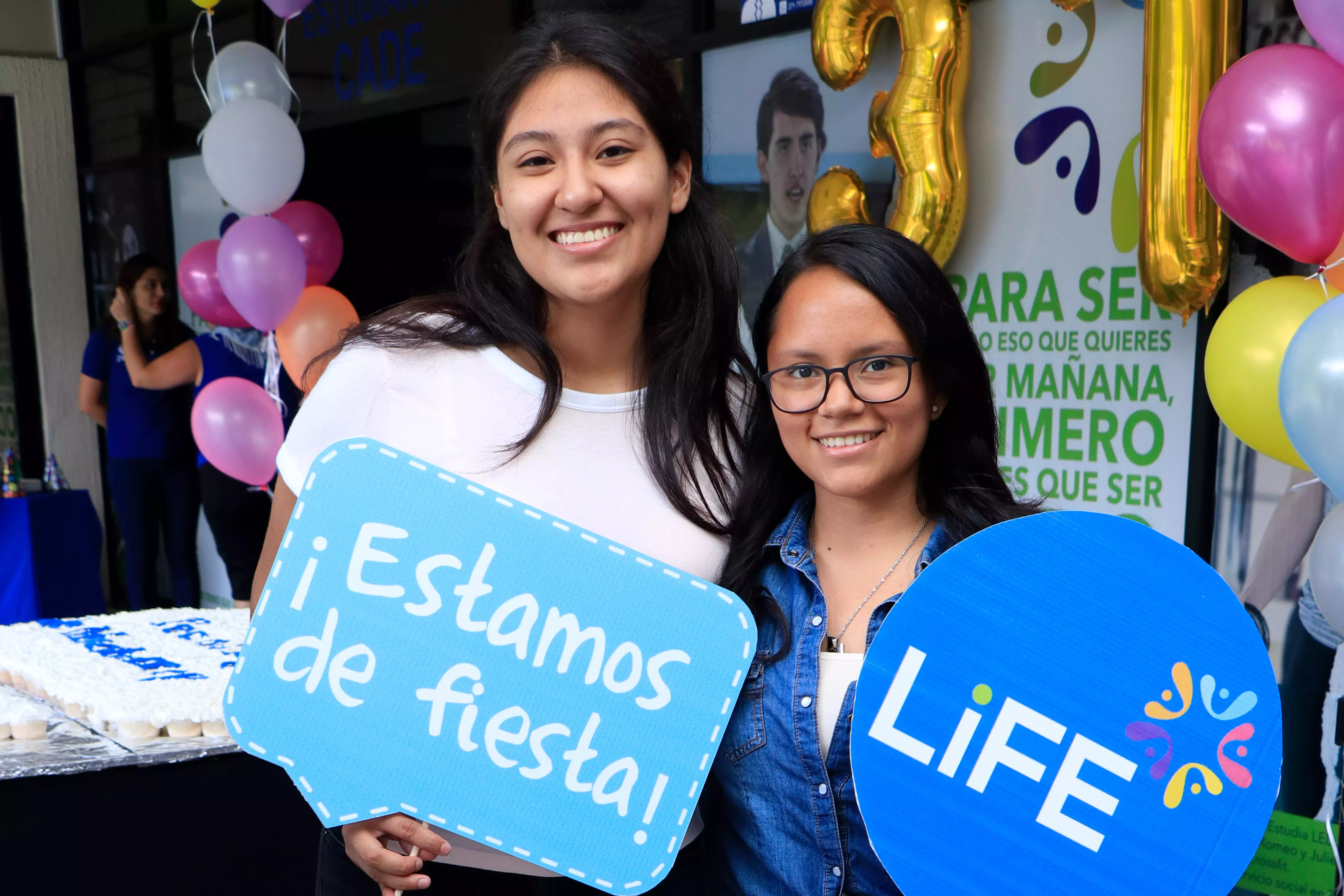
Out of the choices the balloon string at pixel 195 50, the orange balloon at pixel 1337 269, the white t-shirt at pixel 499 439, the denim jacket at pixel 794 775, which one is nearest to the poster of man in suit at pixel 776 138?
the orange balloon at pixel 1337 269

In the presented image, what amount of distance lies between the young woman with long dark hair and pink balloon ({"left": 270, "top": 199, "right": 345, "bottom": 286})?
265cm

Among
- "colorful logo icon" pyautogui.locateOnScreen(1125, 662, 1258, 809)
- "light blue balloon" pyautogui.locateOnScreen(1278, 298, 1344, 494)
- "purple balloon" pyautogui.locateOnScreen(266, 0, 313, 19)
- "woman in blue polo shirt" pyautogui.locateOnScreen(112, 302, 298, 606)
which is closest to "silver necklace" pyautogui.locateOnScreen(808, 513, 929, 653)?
"colorful logo icon" pyautogui.locateOnScreen(1125, 662, 1258, 809)

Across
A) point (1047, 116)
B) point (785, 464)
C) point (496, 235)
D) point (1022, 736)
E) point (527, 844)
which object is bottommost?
point (527, 844)

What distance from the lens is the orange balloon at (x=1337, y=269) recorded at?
5.57 feet

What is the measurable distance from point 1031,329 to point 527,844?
2073 mm

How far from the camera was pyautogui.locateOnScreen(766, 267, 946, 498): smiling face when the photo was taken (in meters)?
1.19

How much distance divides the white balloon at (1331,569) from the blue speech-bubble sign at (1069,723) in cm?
75

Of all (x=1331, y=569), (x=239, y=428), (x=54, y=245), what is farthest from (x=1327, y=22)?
(x=54, y=245)

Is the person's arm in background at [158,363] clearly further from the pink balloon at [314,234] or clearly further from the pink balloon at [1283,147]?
the pink balloon at [1283,147]

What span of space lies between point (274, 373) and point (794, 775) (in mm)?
2975

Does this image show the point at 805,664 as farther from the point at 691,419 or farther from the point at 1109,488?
the point at 1109,488

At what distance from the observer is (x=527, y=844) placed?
3.79 ft

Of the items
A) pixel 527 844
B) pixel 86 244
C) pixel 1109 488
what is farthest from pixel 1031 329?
pixel 86 244

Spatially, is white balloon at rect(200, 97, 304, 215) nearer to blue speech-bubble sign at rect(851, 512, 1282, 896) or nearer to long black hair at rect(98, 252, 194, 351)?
long black hair at rect(98, 252, 194, 351)
